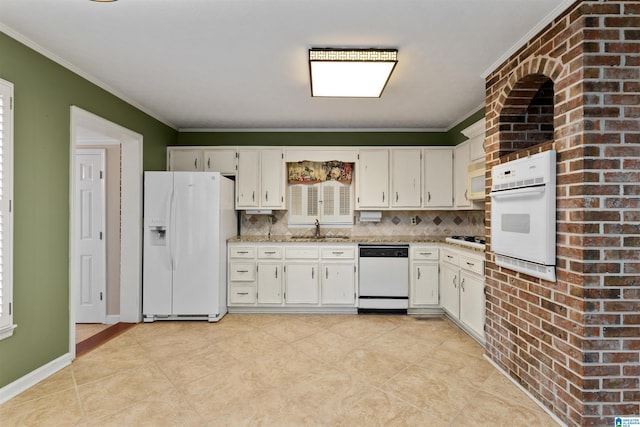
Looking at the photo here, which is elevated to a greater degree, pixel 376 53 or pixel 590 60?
pixel 376 53

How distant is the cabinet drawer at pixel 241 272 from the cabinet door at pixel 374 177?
1.73 meters

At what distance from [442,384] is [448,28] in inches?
97.8

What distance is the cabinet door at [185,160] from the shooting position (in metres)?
4.43

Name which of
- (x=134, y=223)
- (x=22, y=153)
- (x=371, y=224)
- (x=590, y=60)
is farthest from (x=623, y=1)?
(x=134, y=223)

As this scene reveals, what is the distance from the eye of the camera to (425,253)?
405 cm

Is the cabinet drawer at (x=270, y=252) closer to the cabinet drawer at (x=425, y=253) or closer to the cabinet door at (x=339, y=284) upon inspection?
the cabinet door at (x=339, y=284)

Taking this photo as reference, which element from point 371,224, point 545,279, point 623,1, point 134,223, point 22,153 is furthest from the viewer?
point 371,224

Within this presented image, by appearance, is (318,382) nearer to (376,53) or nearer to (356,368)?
(356,368)

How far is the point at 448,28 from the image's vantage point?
2107mm

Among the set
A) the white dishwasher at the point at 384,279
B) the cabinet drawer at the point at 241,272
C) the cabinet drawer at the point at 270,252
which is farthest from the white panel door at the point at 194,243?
the white dishwasher at the point at 384,279

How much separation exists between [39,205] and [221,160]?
7.47 feet

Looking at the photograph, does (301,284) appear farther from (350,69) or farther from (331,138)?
(350,69)

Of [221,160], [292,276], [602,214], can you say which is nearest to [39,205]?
[221,160]

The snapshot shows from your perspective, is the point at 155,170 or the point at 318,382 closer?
the point at 318,382
